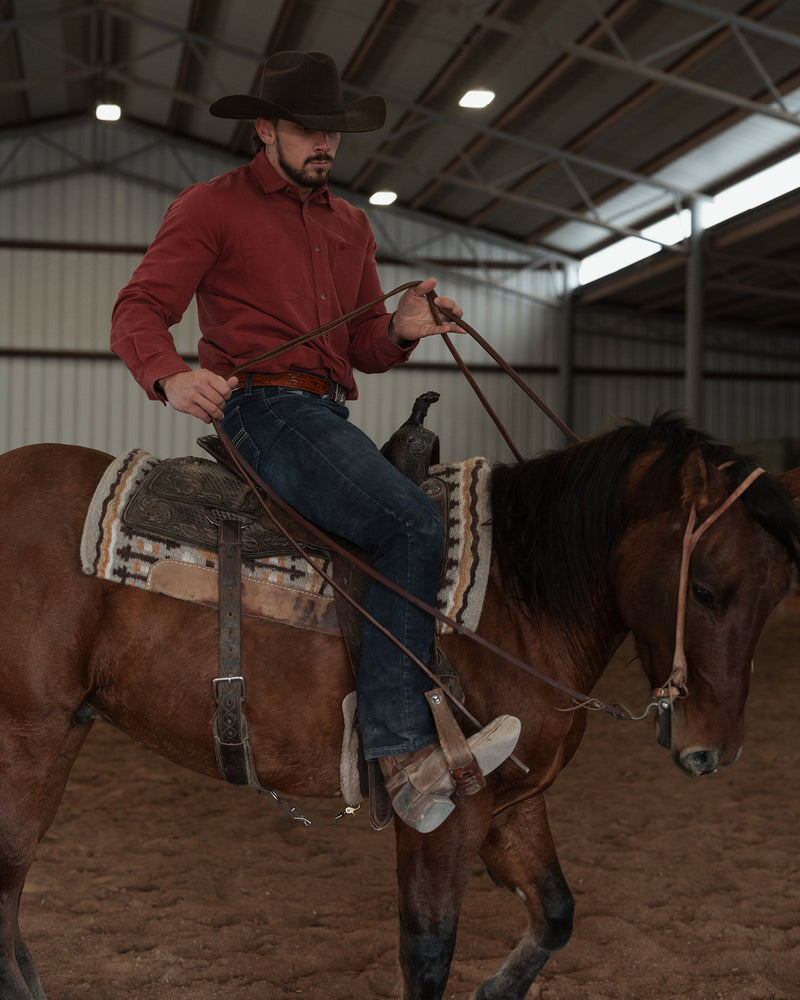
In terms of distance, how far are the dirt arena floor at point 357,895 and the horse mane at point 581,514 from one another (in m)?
1.42

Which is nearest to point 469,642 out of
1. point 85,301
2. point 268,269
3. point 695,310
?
point 268,269

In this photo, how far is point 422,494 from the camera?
2389 millimetres

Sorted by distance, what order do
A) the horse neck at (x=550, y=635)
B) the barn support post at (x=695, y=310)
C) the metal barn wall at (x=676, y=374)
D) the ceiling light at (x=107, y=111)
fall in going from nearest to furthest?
the horse neck at (x=550, y=635) → the ceiling light at (x=107, y=111) → the barn support post at (x=695, y=310) → the metal barn wall at (x=676, y=374)

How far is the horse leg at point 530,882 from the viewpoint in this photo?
258 cm

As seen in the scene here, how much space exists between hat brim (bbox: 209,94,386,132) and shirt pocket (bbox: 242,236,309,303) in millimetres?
314

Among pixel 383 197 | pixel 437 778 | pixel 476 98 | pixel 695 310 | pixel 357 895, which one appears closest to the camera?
pixel 437 778

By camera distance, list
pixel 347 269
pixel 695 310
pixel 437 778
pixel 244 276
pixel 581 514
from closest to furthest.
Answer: pixel 437 778 → pixel 581 514 → pixel 244 276 → pixel 347 269 → pixel 695 310

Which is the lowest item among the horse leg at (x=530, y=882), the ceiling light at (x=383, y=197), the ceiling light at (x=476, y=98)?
the horse leg at (x=530, y=882)

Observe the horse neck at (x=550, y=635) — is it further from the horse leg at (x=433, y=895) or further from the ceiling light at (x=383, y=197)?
the ceiling light at (x=383, y=197)

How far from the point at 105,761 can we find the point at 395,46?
10.1 metres

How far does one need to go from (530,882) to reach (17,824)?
1352mm

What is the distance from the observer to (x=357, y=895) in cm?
383

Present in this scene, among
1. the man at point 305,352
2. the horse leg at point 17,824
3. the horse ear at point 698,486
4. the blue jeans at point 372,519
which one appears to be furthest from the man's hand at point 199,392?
the horse ear at point 698,486

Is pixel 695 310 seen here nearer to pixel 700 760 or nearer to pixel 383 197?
pixel 383 197
